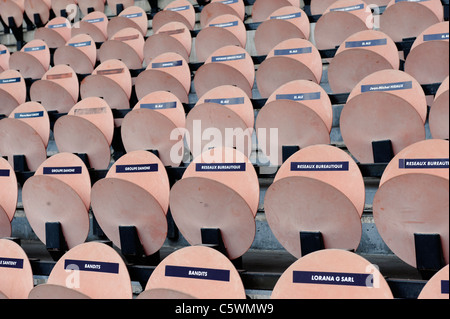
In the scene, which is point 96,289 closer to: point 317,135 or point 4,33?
point 317,135

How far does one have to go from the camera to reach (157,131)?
1347 mm

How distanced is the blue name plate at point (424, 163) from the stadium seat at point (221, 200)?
0.25 metres

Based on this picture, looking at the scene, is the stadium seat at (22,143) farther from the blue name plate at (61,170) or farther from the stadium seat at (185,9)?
the stadium seat at (185,9)

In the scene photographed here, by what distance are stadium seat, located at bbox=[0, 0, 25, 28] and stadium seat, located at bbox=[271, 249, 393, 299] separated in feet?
7.30

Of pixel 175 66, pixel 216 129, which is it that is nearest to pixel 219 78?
pixel 175 66

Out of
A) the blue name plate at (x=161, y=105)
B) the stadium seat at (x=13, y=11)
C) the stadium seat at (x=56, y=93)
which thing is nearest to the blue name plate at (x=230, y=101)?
the blue name plate at (x=161, y=105)

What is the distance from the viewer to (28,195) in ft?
3.93

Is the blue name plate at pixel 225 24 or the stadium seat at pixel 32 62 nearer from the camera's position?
the blue name plate at pixel 225 24

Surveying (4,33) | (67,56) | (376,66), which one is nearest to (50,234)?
(376,66)

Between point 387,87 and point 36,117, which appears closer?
point 387,87

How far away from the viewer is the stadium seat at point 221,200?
3.17 feet

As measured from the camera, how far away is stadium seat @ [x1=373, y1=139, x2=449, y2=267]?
29.7 inches

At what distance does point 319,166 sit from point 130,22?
1.46 m

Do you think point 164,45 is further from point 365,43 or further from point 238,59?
point 365,43
